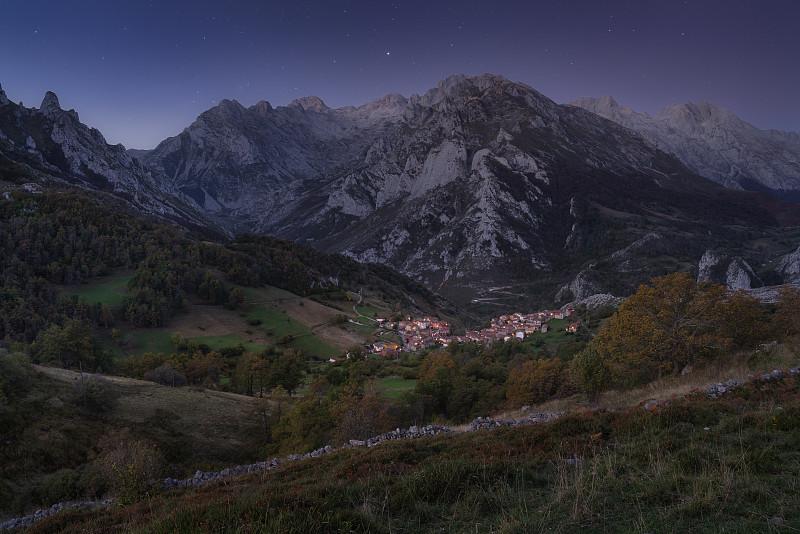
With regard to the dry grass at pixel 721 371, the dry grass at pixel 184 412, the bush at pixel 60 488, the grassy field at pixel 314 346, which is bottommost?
the grassy field at pixel 314 346

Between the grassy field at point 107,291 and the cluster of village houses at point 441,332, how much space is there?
57.6 metres

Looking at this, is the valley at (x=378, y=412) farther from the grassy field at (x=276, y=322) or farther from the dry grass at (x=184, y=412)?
the grassy field at (x=276, y=322)

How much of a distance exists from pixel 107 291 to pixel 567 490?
102752 millimetres

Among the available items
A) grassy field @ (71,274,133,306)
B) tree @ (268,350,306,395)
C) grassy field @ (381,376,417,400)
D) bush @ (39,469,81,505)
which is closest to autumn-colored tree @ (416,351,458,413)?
grassy field @ (381,376,417,400)

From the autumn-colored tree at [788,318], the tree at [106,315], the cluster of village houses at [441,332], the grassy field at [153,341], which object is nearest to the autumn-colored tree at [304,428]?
the autumn-colored tree at [788,318]

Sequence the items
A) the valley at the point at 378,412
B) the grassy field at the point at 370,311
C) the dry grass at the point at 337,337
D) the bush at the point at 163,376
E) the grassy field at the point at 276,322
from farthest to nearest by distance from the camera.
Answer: the grassy field at the point at 370,311, the grassy field at the point at 276,322, the dry grass at the point at 337,337, the bush at the point at 163,376, the valley at the point at 378,412

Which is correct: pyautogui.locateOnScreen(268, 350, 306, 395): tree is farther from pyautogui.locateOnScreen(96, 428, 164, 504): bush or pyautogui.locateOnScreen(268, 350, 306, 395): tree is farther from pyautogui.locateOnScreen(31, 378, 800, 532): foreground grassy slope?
pyautogui.locateOnScreen(31, 378, 800, 532): foreground grassy slope

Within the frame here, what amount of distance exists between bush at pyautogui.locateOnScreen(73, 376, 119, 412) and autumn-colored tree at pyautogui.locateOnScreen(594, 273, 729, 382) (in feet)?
115

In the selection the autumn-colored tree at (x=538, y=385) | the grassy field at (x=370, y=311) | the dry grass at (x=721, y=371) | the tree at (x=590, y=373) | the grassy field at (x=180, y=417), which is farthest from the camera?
the grassy field at (x=370, y=311)

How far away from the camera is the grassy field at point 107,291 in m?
77.9

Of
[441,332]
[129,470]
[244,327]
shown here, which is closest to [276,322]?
[244,327]

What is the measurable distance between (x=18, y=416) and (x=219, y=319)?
6549 cm

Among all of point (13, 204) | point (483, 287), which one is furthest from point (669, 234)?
point (13, 204)

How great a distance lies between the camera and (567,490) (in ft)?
18.6
